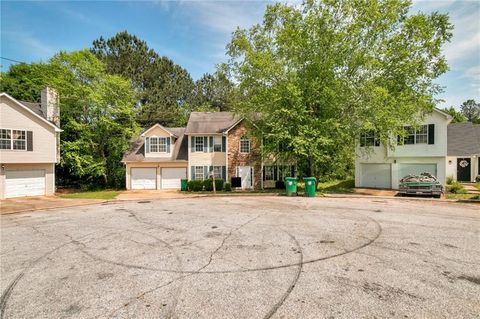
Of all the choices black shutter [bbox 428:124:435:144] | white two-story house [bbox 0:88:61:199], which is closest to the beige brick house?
white two-story house [bbox 0:88:61:199]

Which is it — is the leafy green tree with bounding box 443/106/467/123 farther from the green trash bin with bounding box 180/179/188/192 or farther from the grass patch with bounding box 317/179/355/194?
the green trash bin with bounding box 180/179/188/192

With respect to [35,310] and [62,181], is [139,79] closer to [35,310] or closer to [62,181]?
[62,181]

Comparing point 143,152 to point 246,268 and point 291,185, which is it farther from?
point 246,268

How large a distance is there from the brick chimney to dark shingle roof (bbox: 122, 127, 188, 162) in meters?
6.75

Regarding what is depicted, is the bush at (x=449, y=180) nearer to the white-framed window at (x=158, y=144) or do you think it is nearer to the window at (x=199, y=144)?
the window at (x=199, y=144)

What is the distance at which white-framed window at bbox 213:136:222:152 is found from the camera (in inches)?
1027

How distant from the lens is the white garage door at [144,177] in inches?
1040

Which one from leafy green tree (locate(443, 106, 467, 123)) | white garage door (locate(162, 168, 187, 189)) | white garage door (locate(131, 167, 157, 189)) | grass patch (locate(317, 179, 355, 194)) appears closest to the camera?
grass patch (locate(317, 179, 355, 194))

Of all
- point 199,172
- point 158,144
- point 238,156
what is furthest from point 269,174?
point 158,144

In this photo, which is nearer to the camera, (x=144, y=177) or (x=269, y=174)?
(x=269, y=174)

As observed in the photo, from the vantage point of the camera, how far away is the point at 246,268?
5.91m

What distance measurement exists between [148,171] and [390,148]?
2180 centimetres

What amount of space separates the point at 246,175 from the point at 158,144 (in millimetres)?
9339

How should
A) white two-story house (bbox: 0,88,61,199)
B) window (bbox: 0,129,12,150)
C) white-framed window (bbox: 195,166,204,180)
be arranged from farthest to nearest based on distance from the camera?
white-framed window (bbox: 195,166,204,180) < white two-story house (bbox: 0,88,61,199) < window (bbox: 0,129,12,150)
